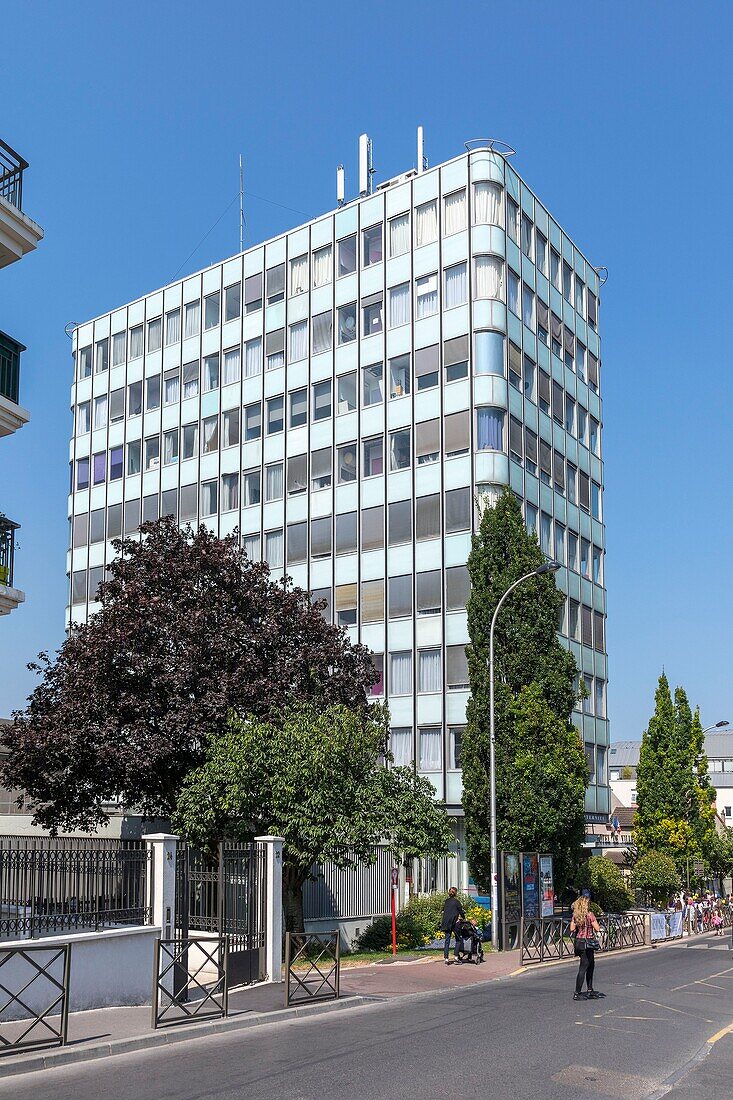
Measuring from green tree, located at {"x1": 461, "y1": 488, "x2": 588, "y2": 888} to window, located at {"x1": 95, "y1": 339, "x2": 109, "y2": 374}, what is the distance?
26.7m

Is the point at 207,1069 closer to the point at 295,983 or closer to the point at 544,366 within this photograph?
the point at 295,983

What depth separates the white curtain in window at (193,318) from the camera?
55.0m

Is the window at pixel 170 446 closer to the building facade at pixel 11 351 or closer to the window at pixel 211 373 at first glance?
the window at pixel 211 373

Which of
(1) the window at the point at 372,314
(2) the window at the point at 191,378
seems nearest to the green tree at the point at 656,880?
(1) the window at the point at 372,314

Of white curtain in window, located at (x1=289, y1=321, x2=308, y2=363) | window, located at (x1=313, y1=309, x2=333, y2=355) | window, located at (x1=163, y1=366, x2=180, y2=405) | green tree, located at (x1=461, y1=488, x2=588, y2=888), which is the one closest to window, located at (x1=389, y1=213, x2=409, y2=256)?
window, located at (x1=313, y1=309, x2=333, y2=355)

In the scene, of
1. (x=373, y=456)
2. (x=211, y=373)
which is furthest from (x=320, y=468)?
(x=211, y=373)

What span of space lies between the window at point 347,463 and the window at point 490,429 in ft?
19.6

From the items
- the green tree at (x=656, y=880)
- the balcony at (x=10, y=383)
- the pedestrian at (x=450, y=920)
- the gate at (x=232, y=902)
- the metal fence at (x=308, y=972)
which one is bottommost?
the green tree at (x=656, y=880)

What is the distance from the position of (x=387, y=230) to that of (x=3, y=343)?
1105 inches

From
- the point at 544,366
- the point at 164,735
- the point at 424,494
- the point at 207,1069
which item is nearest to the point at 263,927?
the point at 207,1069

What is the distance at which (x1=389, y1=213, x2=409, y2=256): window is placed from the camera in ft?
159

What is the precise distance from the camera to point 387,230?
49062 millimetres

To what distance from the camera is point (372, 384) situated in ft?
157

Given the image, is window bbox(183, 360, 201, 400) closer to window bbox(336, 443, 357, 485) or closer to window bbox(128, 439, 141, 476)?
window bbox(128, 439, 141, 476)
